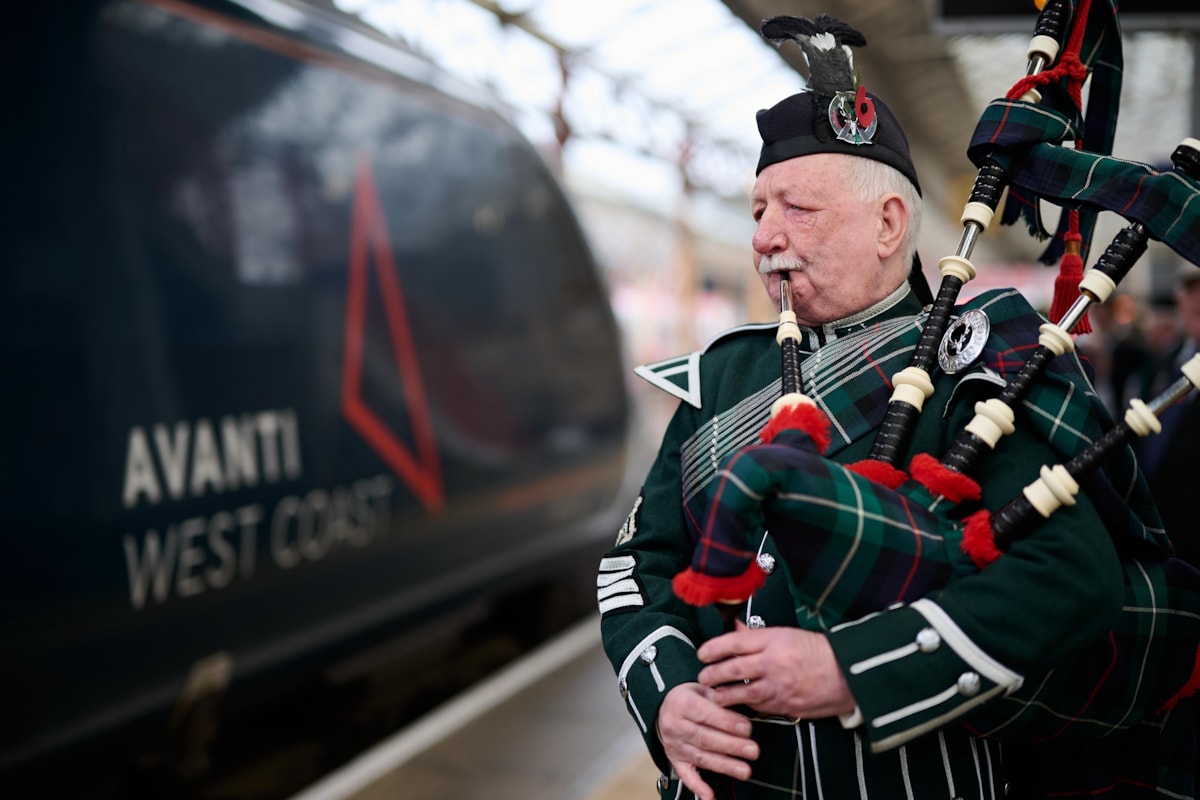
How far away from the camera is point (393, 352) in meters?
3.43

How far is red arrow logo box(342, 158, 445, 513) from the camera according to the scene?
3229 mm

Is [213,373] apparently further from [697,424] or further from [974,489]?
[974,489]

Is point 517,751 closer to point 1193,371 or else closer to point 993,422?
point 993,422

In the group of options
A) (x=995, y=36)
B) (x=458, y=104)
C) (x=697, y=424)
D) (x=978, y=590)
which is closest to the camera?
(x=978, y=590)

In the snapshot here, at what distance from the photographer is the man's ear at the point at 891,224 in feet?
4.21

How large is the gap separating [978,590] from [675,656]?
14.6 inches

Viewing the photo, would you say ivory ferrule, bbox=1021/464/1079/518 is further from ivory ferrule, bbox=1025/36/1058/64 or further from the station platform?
the station platform

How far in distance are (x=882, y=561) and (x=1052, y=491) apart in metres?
0.18

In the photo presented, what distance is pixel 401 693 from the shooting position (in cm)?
408

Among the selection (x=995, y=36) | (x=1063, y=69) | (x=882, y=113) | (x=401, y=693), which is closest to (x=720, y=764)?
(x=882, y=113)

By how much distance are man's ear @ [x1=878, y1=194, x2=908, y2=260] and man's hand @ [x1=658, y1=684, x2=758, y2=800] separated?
59cm

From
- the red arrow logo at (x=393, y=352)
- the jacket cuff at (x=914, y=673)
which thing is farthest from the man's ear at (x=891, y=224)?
the red arrow logo at (x=393, y=352)

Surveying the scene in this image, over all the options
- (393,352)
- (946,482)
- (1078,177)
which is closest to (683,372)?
(946,482)

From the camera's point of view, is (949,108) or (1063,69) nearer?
(1063,69)
